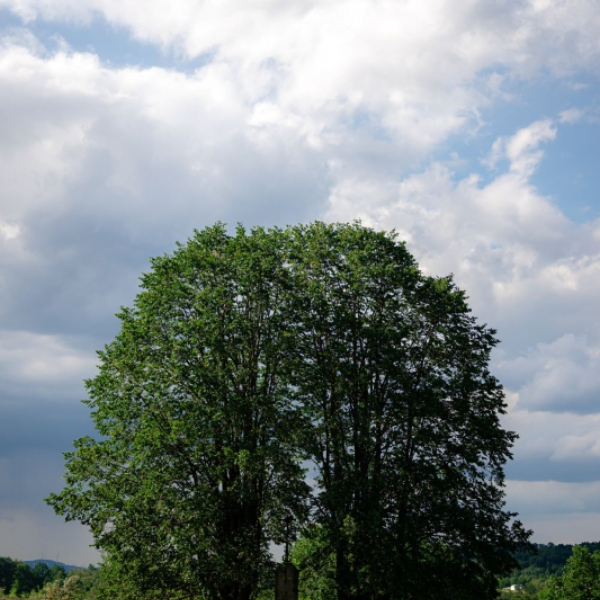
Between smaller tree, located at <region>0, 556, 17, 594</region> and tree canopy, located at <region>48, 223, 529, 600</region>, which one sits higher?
tree canopy, located at <region>48, 223, 529, 600</region>

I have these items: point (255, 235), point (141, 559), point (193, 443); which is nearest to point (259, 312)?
point (255, 235)

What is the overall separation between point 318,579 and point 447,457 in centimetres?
718

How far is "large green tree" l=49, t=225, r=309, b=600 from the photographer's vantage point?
26188 millimetres

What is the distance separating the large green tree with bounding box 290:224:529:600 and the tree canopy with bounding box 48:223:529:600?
0.25ft

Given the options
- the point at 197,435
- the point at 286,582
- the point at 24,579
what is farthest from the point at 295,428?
the point at 24,579

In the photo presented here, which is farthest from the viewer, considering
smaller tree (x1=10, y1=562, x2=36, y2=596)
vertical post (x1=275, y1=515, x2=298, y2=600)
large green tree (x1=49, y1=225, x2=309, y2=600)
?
smaller tree (x1=10, y1=562, x2=36, y2=596)

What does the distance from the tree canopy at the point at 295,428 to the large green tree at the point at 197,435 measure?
8 centimetres

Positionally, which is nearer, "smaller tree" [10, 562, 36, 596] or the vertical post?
the vertical post

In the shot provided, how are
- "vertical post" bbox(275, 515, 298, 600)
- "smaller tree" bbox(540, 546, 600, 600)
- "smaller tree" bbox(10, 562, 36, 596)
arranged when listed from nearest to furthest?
"vertical post" bbox(275, 515, 298, 600)
"smaller tree" bbox(540, 546, 600, 600)
"smaller tree" bbox(10, 562, 36, 596)

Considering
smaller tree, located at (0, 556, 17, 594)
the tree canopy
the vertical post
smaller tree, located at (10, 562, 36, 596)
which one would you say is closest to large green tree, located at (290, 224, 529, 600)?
the tree canopy

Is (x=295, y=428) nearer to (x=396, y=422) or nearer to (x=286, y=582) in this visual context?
(x=396, y=422)

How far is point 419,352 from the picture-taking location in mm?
30266

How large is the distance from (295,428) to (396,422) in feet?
13.7

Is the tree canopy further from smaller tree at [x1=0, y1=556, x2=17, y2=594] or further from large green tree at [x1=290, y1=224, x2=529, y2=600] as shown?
smaller tree at [x1=0, y1=556, x2=17, y2=594]
